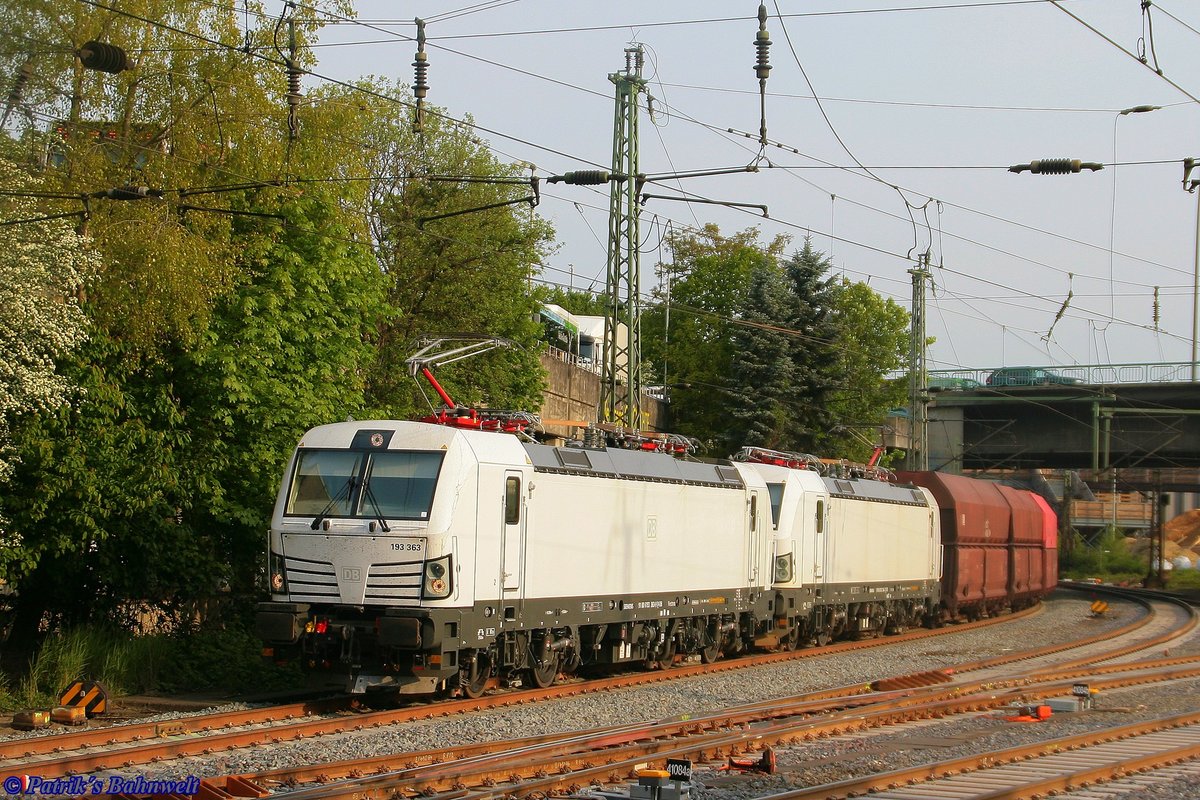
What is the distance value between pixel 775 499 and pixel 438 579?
412 inches

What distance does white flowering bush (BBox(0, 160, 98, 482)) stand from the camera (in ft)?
51.0

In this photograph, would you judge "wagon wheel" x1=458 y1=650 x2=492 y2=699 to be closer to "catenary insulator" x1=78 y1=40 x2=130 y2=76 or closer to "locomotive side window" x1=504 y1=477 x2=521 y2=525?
"locomotive side window" x1=504 y1=477 x2=521 y2=525

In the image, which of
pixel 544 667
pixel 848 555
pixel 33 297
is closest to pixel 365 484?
pixel 544 667

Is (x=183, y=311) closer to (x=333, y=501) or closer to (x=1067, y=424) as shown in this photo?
(x=333, y=501)

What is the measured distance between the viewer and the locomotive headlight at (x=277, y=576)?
1548 cm

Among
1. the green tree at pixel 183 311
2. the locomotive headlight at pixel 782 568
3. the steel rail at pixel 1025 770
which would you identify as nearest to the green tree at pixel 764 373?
the locomotive headlight at pixel 782 568

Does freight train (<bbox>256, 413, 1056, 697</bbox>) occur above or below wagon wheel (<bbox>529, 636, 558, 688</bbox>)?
above

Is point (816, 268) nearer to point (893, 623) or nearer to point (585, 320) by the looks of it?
point (893, 623)

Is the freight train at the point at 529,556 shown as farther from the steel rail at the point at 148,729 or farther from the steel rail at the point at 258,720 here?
the steel rail at the point at 148,729

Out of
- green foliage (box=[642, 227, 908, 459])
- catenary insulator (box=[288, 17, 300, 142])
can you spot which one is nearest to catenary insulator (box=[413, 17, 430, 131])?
catenary insulator (box=[288, 17, 300, 142])

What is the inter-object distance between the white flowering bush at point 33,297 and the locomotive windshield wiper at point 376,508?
4.23 meters

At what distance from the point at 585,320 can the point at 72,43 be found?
55.4m

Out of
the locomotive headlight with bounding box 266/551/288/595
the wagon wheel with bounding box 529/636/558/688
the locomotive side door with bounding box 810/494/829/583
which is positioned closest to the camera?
the locomotive headlight with bounding box 266/551/288/595

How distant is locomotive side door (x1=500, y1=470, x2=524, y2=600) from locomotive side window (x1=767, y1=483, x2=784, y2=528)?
832 centimetres
